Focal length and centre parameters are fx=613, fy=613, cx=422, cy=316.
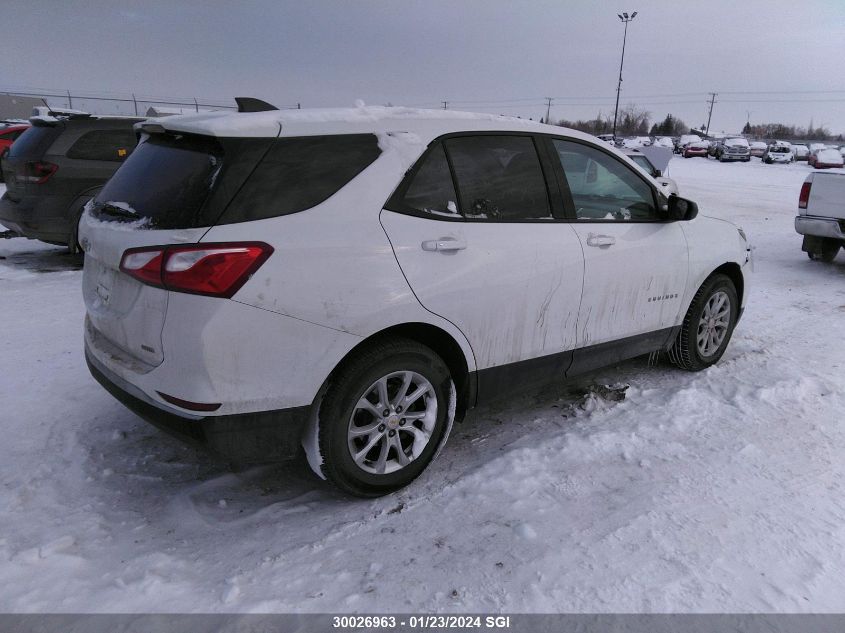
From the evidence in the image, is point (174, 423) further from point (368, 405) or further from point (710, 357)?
point (710, 357)

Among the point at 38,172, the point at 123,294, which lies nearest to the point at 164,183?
the point at 123,294

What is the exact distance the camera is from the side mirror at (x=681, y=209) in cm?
409

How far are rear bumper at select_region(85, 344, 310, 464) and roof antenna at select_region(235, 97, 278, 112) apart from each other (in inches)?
62.6

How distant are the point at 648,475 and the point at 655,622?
1094 mm

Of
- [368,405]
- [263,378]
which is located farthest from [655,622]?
→ [263,378]

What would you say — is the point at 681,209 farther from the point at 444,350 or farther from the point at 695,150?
the point at 695,150

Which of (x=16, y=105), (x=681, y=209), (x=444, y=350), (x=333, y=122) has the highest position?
(x=16, y=105)

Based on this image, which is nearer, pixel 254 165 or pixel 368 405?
pixel 254 165

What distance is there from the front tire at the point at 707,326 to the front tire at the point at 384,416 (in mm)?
2282

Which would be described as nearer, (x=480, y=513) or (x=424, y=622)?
(x=424, y=622)

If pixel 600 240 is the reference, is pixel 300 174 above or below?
above

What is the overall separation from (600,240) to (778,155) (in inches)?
1735

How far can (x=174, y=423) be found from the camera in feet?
8.57

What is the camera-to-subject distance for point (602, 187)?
3.94m
